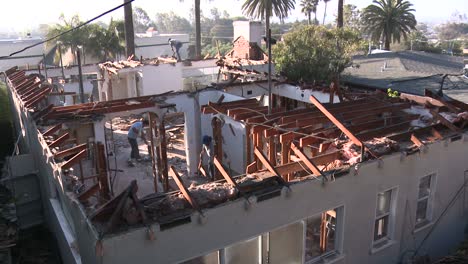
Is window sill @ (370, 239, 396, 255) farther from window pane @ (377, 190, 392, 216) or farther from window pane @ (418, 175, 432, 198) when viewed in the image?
window pane @ (418, 175, 432, 198)

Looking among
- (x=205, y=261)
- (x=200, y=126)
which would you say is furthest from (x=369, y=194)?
(x=200, y=126)

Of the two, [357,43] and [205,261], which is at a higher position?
[357,43]

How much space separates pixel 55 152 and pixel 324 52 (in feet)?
54.2

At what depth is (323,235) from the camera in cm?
928

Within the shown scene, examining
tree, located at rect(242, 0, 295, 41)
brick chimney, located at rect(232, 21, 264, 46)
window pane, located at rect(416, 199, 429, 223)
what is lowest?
window pane, located at rect(416, 199, 429, 223)

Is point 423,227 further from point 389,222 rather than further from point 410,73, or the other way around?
point 410,73

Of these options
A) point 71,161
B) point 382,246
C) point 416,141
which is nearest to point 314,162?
point 416,141

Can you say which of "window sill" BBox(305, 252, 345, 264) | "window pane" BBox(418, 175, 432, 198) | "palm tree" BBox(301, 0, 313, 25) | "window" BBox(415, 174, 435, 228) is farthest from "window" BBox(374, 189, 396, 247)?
"palm tree" BBox(301, 0, 313, 25)

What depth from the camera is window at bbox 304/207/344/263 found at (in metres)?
9.25

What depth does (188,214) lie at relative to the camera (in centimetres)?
695

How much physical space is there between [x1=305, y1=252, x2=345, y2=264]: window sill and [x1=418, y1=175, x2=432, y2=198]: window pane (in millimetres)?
3091

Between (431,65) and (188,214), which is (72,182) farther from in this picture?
(431,65)

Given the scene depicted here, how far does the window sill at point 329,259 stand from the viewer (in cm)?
914

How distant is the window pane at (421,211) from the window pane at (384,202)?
1.37 meters
